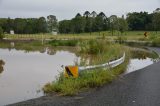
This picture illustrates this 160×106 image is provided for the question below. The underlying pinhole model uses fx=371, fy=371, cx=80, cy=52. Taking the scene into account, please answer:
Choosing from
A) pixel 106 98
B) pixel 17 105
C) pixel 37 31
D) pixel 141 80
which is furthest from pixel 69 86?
pixel 37 31

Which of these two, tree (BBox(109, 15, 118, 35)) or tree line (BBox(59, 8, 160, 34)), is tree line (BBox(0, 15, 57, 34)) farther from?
tree (BBox(109, 15, 118, 35))

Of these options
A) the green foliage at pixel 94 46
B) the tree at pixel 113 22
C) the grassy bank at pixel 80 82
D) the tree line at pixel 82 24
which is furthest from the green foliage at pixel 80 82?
the tree line at pixel 82 24

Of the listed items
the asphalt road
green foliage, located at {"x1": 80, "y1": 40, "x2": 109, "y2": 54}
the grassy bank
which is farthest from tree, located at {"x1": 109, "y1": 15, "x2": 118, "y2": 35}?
the asphalt road

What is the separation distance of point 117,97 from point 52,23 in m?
132

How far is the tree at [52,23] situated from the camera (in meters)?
142

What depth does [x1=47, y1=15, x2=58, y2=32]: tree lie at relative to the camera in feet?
466

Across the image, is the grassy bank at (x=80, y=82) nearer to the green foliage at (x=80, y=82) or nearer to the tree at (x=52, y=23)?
Result: the green foliage at (x=80, y=82)

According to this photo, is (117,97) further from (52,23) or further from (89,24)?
(52,23)

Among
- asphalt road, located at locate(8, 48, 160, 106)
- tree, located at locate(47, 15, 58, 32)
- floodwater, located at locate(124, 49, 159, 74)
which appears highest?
tree, located at locate(47, 15, 58, 32)

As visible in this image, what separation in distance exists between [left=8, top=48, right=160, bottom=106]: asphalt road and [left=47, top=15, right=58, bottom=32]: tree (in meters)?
127

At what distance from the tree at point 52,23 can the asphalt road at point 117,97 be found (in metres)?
127

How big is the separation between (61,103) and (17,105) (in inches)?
53.3

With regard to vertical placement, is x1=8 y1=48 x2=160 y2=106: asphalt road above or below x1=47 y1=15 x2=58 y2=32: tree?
below

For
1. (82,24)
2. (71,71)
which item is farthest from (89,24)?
(71,71)
